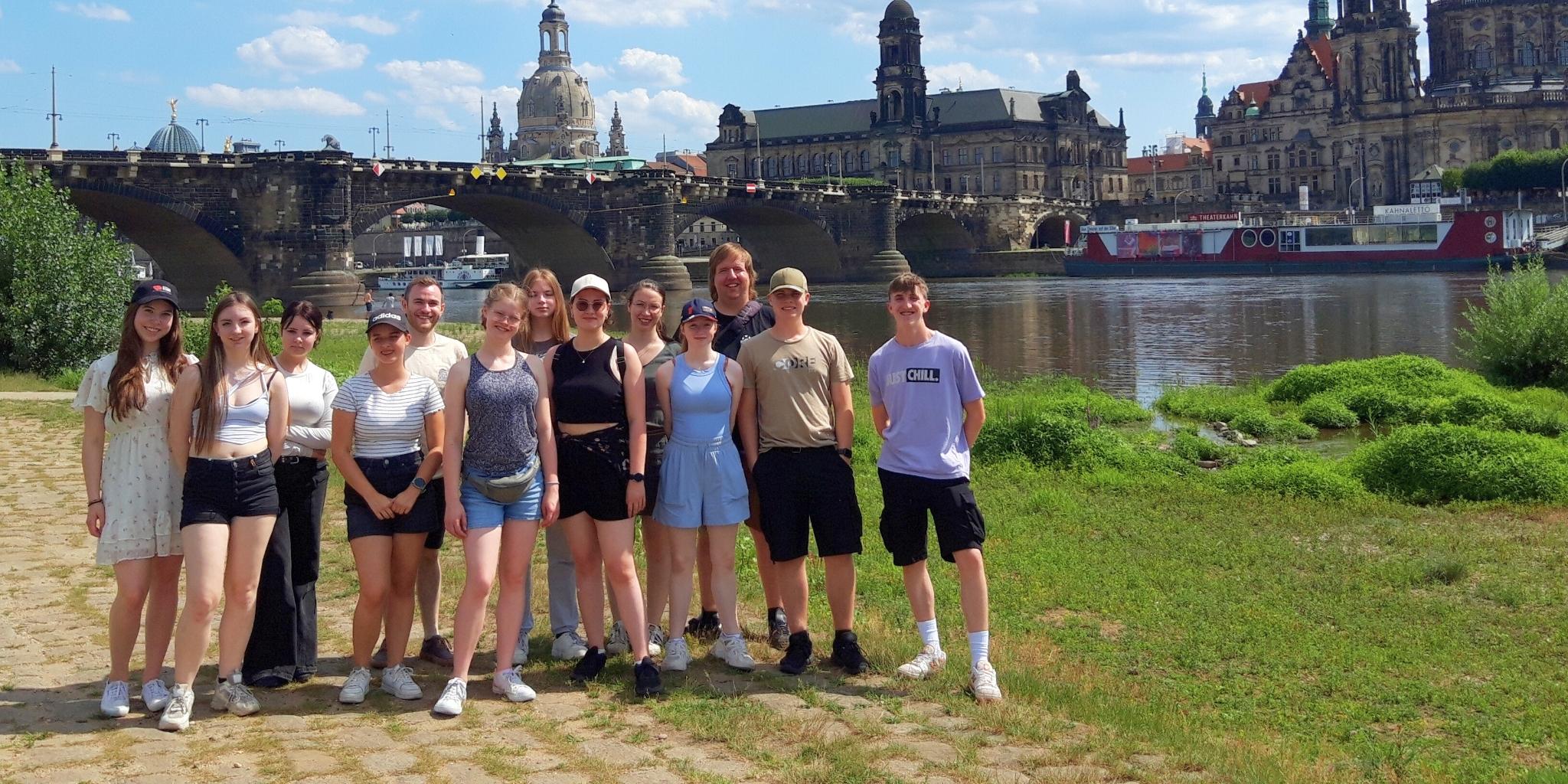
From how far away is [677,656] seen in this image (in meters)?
6.84

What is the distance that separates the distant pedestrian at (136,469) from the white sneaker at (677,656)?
7.02 ft

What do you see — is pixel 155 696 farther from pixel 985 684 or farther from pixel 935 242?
pixel 935 242

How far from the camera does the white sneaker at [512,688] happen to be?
6.27 meters

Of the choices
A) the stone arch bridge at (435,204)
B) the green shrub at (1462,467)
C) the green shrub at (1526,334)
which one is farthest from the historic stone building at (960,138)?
the green shrub at (1462,467)

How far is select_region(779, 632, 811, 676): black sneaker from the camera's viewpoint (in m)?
6.80

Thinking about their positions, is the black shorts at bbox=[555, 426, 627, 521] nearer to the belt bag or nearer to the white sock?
the belt bag

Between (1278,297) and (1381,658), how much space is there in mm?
48989

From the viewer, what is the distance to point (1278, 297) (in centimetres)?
5366

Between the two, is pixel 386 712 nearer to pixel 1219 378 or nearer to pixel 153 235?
pixel 1219 378

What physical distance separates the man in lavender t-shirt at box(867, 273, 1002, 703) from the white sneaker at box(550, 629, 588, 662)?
155 cm

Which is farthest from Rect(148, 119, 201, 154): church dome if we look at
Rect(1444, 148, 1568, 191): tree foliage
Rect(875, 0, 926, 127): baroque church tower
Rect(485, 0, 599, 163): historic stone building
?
Rect(1444, 148, 1568, 191): tree foliage

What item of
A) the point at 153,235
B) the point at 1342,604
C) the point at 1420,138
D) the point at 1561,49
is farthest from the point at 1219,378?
the point at 1561,49

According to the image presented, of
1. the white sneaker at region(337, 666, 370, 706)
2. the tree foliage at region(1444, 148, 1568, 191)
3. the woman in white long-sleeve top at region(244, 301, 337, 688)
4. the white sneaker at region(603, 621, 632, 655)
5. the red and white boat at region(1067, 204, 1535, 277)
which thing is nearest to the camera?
the white sneaker at region(337, 666, 370, 706)

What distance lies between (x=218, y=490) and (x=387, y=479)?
69cm
